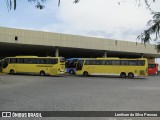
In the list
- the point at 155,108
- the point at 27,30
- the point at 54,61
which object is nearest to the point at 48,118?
the point at 155,108

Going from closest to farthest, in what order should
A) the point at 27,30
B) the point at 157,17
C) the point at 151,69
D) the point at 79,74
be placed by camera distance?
the point at 157,17 → the point at 79,74 → the point at 27,30 → the point at 151,69

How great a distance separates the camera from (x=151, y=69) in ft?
185

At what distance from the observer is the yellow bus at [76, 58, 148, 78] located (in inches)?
1521

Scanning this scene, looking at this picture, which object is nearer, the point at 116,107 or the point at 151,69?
the point at 116,107

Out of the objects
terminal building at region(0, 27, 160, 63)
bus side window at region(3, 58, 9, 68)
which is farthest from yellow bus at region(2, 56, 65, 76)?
terminal building at region(0, 27, 160, 63)

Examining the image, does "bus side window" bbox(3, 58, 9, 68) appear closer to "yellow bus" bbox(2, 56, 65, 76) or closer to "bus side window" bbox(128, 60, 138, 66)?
"yellow bus" bbox(2, 56, 65, 76)

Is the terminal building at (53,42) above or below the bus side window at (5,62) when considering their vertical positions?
above

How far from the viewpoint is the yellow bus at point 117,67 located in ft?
127

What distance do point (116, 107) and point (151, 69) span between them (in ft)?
148

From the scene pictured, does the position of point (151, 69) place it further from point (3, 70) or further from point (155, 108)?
point (155, 108)

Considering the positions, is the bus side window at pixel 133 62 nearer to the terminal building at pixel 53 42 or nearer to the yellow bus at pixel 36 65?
the yellow bus at pixel 36 65

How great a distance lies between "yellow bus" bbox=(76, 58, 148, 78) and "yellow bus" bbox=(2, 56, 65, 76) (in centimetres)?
353

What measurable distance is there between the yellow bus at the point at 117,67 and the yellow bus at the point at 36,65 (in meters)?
3.53

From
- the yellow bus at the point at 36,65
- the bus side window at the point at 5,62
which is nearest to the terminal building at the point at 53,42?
the bus side window at the point at 5,62
